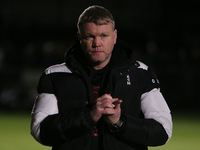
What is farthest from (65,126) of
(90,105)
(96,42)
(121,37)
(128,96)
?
(121,37)

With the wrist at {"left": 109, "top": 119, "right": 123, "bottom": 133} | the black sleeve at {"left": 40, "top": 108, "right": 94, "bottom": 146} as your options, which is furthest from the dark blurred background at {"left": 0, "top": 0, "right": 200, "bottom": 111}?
the wrist at {"left": 109, "top": 119, "right": 123, "bottom": 133}

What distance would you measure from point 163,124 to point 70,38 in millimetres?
16037

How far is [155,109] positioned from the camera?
2.91 metres

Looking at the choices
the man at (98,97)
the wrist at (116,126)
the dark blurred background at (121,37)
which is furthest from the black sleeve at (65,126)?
the dark blurred background at (121,37)

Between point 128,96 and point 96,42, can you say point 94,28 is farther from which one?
point 128,96

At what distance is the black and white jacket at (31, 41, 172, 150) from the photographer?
109 inches

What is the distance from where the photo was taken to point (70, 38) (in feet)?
61.4

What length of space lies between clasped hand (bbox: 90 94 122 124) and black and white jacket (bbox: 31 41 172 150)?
7 centimetres

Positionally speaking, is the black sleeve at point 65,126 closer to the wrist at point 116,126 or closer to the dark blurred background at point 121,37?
the wrist at point 116,126

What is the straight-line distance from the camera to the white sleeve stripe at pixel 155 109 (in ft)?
9.52

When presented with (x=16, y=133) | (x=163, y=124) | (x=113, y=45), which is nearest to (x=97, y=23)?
(x=113, y=45)

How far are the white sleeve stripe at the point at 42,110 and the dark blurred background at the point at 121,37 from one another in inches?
464

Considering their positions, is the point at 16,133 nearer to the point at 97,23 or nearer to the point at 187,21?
the point at 97,23

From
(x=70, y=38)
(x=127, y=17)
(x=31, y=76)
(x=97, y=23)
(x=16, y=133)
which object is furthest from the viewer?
(x=127, y=17)
